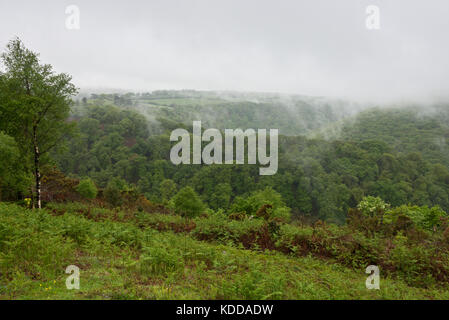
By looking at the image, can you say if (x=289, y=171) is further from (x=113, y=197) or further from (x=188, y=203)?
(x=113, y=197)

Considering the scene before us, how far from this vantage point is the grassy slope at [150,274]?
4875 millimetres

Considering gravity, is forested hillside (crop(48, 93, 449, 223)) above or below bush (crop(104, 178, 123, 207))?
below

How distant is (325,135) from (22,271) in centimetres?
19155

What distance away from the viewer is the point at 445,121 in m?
175

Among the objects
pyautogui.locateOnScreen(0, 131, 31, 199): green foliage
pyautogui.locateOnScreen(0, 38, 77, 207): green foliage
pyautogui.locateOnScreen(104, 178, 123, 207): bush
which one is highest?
pyautogui.locateOnScreen(0, 38, 77, 207): green foliage

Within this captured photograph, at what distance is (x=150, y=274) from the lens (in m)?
5.91

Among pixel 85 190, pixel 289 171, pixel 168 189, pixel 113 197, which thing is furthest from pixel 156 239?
pixel 289 171

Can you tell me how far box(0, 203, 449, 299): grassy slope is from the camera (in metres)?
4.88

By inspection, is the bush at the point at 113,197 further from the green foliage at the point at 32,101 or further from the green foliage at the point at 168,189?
the green foliage at the point at 168,189

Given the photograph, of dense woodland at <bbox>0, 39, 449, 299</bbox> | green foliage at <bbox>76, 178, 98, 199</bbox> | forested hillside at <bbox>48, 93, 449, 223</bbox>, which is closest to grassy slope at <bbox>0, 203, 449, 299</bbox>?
dense woodland at <bbox>0, 39, 449, 299</bbox>

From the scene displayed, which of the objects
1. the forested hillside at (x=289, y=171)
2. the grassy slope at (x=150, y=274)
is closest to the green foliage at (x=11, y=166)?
the grassy slope at (x=150, y=274)

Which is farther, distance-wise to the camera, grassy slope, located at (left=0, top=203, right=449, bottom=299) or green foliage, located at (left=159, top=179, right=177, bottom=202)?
green foliage, located at (left=159, top=179, right=177, bottom=202)

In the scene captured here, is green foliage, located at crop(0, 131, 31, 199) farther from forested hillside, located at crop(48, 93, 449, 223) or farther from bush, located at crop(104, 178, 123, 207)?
forested hillside, located at crop(48, 93, 449, 223)
